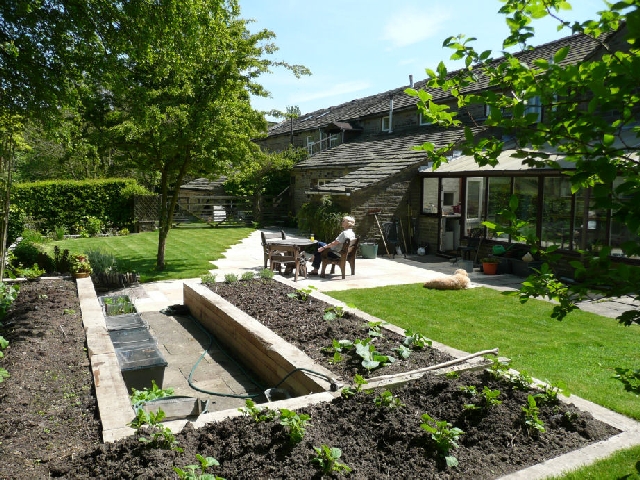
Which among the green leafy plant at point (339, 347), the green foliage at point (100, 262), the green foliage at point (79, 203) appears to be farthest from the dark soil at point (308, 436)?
the green foliage at point (79, 203)

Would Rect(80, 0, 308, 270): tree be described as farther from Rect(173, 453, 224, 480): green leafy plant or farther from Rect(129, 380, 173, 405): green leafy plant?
Rect(173, 453, 224, 480): green leafy plant

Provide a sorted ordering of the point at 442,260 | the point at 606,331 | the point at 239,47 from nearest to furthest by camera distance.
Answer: the point at 606,331 → the point at 239,47 → the point at 442,260

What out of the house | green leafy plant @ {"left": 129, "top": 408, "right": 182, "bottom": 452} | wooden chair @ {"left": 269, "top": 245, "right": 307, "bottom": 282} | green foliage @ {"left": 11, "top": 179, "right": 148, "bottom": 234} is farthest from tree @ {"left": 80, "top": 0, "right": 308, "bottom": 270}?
green foliage @ {"left": 11, "top": 179, "right": 148, "bottom": 234}

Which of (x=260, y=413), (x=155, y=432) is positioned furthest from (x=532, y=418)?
(x=155, y=432)

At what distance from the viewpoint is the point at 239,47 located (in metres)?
12.5

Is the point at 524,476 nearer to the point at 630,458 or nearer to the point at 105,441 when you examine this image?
the point at 630,458

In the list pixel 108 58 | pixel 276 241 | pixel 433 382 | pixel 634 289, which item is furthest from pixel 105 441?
pixel 276 241

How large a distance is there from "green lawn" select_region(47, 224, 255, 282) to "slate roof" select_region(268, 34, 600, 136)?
312 inches

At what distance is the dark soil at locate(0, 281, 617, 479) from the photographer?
3.22 metres

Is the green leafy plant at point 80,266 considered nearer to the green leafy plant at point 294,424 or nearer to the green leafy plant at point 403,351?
the green leafy plant at point 403,351

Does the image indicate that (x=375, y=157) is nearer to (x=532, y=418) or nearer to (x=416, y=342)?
(x=416, y=342)

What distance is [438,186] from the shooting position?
1634cm

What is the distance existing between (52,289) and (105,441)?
5.65 m

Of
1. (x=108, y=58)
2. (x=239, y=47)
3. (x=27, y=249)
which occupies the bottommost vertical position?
(x=27, y=249)
